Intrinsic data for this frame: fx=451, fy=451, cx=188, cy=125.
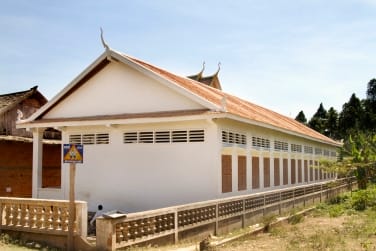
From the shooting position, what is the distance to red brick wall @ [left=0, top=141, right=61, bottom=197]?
21.3m

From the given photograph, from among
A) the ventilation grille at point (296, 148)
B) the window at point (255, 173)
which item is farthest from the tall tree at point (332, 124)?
the window at point (255, 173)

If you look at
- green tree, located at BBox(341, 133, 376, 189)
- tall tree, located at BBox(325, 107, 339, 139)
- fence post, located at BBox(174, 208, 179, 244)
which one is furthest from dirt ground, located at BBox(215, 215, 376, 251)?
tall tree, located at BBox(325, 107, 339, 139)

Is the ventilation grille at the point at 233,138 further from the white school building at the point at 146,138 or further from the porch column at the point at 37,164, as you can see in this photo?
the porch column at the point at 37,164

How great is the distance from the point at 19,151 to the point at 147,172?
33.6 ft

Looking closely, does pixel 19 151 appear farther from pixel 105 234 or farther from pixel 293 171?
pixel 105 234

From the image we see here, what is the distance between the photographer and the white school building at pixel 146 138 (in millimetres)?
13711

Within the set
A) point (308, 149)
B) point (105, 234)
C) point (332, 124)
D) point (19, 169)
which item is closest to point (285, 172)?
point (308, 149)

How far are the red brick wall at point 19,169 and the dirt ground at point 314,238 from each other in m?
13.5

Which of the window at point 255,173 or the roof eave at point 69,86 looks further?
the window at point 255,173

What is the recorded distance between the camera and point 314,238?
428 inches

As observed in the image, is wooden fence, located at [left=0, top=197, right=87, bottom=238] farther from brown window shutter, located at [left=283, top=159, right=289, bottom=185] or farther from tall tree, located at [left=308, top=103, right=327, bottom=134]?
tall tree, located at [left=308, top=103, right=327, bottom=134]

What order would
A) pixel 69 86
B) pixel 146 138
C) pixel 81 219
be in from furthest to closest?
pixel 69 86 → pixel 146 138 → pixel 81 219

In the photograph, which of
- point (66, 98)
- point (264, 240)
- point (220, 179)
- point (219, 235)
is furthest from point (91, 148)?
point (264, 240)

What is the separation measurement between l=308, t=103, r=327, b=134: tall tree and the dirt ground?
140 feet
